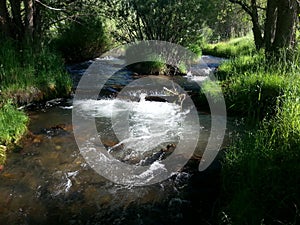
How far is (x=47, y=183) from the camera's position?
4840mm

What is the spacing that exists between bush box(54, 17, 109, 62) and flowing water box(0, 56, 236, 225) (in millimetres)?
8222

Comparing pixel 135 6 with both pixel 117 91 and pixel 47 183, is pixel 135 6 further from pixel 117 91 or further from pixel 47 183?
pixel 47 183

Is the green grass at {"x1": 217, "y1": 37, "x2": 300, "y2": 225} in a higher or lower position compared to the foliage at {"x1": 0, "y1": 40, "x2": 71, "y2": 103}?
lower

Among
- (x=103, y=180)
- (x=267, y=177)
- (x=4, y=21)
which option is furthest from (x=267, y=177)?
(x=4, y=21)

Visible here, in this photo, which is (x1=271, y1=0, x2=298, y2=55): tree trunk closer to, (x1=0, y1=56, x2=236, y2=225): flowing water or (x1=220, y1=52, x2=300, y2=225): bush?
(x1=0, y1=56, x2=236, y2=225): flowing water

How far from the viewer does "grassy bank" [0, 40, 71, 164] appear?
8.43m

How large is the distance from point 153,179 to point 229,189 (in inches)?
49.5

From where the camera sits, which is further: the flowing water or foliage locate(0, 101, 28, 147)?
foliage locate(0, 101, 28, 147)

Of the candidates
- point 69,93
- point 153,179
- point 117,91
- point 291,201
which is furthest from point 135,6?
point 291,201

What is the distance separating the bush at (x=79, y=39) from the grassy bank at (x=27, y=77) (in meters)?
5.00

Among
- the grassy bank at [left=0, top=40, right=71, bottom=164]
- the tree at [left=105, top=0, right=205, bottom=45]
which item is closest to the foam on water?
the grassy bank at [left=0, top=40, right=71, bottom=164]

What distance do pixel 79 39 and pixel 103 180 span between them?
482 inches

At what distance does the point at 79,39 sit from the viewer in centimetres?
1587

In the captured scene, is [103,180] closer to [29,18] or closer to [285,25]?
[285,25]
